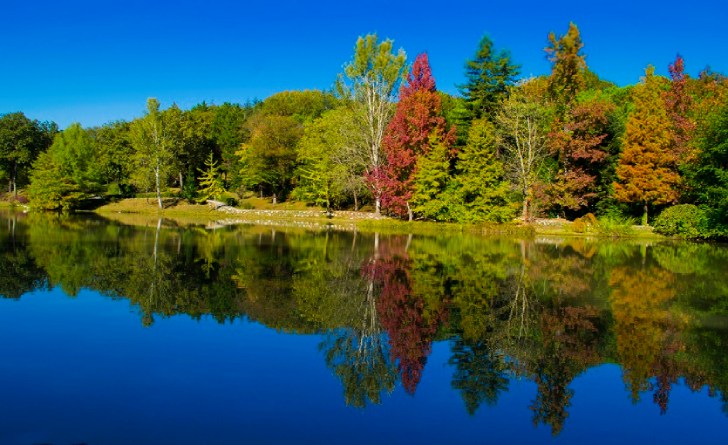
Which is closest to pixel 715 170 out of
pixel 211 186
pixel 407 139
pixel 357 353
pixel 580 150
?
pixel 580 150

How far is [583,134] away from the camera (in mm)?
43281

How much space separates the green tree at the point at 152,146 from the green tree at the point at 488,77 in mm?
34139

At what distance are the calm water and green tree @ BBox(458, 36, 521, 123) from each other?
25918 mm

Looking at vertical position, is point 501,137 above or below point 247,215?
above

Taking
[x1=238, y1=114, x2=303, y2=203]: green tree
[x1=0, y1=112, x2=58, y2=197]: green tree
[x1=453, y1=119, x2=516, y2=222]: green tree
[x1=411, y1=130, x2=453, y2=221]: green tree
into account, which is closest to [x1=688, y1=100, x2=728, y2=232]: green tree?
[x1=453, y1=119, x2=516, y2=222]: green tree

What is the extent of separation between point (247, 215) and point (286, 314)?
41.8 meters

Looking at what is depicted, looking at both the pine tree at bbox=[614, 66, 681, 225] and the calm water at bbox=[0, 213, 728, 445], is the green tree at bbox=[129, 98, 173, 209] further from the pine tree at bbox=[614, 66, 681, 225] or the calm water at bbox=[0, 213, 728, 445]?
the pine tree at bbox=[614, 66, 681, 225]

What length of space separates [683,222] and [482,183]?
43.3 feet

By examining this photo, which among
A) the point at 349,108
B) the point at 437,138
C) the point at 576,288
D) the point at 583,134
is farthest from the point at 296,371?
the point at 349,108

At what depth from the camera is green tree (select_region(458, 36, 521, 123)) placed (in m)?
45.0

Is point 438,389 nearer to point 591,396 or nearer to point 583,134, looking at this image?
point 591,396

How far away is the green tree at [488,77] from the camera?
45.0m

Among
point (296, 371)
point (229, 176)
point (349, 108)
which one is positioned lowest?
point (296, 371)

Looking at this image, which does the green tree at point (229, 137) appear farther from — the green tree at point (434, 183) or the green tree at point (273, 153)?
the green tree at point (434, 183)
